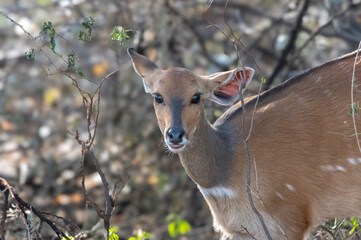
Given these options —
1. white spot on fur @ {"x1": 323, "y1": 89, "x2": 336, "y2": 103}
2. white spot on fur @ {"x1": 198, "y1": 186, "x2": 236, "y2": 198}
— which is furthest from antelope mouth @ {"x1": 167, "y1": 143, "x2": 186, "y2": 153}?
white spot on fur @ {"x1": 323, "y1": 89, "x2": 336, "y2": 103}

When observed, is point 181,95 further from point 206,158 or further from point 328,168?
point 328,168

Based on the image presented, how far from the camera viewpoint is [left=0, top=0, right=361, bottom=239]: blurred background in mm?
8320

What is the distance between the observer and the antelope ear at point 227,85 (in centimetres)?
546

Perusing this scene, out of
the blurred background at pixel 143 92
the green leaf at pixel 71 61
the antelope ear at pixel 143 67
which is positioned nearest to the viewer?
the green leaf at pixel 71 61

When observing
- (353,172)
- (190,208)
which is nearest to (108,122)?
(190,208)

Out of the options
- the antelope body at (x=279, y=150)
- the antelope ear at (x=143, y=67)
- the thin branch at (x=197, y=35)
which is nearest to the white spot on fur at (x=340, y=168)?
the antelope body at (x=279, y=150)

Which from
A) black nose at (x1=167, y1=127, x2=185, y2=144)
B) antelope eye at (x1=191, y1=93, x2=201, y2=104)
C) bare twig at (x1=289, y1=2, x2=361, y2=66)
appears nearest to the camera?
black nose at (x1=167, y1=127, x2=185, y2=144)

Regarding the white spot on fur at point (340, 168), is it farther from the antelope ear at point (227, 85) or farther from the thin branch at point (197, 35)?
the thin branch at point (197, 35)

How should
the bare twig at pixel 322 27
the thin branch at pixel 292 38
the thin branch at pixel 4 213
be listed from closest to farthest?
the thin branch at pixel 4 213 → the bare twig at pixel 322 27 → the thin branch at pixel 292 38

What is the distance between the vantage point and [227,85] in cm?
554

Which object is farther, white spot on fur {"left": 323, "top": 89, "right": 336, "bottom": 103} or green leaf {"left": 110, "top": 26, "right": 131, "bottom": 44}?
white spot on fur {"left": 323, "top": 89, "right": 336, "bottom": 103}

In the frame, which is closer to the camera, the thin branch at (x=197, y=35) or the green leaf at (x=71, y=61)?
the green leaf at (x=71, y=61)

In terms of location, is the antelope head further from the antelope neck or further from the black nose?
the antelope neck

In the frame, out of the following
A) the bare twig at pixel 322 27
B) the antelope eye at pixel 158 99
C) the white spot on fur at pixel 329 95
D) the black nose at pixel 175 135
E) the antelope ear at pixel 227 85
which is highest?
the bare twig at pixel 322 27
